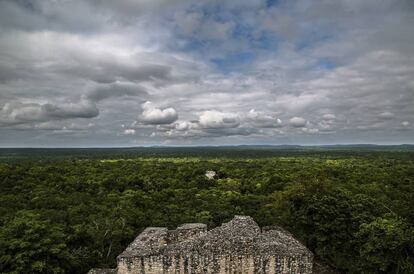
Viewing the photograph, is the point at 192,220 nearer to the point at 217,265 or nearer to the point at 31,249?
the point at 217,265

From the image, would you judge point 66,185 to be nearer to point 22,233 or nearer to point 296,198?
point 22,233

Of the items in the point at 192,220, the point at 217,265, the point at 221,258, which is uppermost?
the point at 221,258

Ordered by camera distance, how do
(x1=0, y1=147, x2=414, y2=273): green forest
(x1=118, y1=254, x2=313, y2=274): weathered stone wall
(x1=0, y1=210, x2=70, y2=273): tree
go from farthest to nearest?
(x1=0, y1=147, x2=414, y2=273): green forest, (x1=0, y1=210, x2=70, y2=273): tree, (x1=118, y1=254, x2=313, y2=274): weathered stone wall

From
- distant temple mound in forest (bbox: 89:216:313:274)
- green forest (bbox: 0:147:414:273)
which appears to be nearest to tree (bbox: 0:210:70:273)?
green forest (bbox: 0:147:414:273)

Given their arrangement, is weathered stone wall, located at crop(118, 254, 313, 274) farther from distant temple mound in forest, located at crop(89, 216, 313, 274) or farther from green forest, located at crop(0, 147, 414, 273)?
green forest, located at crop(0, 147, 414, 273)

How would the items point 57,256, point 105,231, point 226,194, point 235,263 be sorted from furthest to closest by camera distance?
point 226,194, point 105,231, point 57,256, point 235,263

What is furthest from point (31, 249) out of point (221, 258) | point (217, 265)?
point (221, 258)

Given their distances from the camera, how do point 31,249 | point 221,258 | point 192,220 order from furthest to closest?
point 192,220 → point 31,249 → point 221,258

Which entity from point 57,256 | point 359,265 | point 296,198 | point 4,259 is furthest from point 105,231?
point 359,265

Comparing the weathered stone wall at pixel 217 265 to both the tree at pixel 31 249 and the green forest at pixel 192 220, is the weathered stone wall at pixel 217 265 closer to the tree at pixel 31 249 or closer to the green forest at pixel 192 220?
the green forest at pixel 192 220

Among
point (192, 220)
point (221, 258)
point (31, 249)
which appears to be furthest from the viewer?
point (192, 220)

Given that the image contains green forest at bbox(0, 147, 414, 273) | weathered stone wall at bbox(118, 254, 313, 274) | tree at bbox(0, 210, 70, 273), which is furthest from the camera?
green forest at bbox(0, 147, 414, 273)
